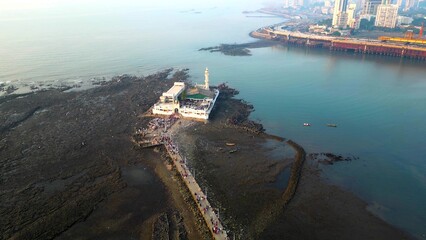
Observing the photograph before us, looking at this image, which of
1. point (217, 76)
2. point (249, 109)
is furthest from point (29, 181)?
point (217, 76)

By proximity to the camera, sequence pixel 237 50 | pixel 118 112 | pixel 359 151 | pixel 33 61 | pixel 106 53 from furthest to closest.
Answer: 1. pixel 237 50
2. pixel 106 53
3. pixel 33 61
4. pixel 118 112
5. pixel 359 151

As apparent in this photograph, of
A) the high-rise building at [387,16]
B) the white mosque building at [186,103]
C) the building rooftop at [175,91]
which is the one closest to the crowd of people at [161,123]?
the white mosque building at [186,103]

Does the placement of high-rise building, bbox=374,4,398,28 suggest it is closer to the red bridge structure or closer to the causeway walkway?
the red bridge structure

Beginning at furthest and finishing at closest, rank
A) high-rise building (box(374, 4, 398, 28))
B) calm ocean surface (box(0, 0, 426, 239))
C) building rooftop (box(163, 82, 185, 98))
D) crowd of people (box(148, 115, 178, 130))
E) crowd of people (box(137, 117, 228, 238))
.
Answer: high-rise building (box(374, 4, 398, 28)) → building rooftop (box(163, 82, 185, 98)) → crowd of people (box(148, 115, 178, 130)) → calm ocean surface (box(0, 0, 426, 239)) → crowd of people (box(137, 117, 228, 238))

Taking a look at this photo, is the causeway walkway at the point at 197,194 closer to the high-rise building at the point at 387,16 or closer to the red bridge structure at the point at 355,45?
the red bridge structure at the point at 355,45

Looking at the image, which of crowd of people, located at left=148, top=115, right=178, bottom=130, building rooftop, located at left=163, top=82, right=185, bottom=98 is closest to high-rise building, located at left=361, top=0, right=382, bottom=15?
building rooftop, located at left=163, top=82, right=185, bottom=98

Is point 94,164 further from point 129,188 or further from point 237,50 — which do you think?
point 237,50

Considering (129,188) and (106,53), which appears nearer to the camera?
(129,188)
